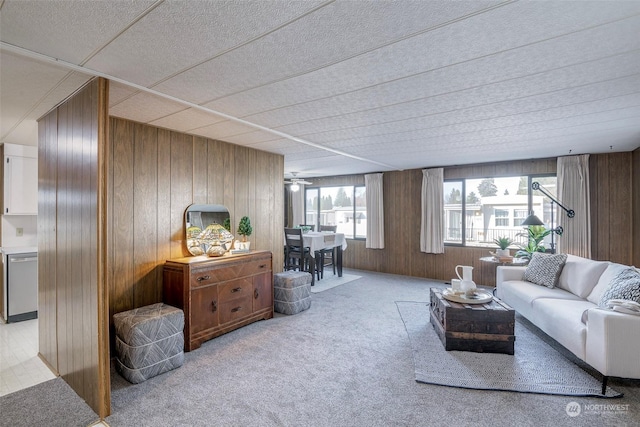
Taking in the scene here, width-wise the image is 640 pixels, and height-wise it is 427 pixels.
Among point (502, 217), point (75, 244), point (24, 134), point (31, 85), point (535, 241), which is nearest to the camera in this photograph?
point (31, 85)

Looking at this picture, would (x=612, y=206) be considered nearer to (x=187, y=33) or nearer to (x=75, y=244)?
(x=187, y=33)

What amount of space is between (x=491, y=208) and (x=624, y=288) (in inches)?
134

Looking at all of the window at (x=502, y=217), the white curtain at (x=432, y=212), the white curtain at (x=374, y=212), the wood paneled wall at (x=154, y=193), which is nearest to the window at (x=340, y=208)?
the white curtain at (x=374, y=212)

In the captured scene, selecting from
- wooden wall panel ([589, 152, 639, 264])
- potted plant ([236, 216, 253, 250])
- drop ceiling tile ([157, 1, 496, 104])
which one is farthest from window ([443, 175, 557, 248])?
drop ceiling tile ([157, 1, 496, 104])

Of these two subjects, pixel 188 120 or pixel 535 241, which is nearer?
pixel 188 120

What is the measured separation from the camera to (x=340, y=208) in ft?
26.1

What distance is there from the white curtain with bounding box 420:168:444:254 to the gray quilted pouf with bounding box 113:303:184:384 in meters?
4.96

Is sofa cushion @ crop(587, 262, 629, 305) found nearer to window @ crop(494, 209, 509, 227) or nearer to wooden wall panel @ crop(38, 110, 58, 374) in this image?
window @ crop(494, 209, 509, 227)

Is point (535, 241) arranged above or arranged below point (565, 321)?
above

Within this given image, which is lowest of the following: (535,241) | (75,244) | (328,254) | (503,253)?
(328,254)

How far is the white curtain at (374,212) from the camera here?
6.97 meters

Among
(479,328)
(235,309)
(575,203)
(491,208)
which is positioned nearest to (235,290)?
(235,309)

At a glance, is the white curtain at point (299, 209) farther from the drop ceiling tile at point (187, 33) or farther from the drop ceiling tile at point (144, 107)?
the drop ceiling tile at point (187, 33)

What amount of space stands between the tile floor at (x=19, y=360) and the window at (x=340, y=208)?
19.1ft
